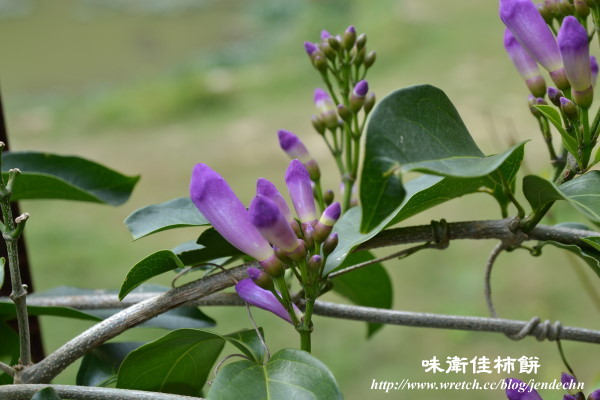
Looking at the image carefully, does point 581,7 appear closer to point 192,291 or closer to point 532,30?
point 532,30

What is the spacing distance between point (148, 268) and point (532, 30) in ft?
0.80

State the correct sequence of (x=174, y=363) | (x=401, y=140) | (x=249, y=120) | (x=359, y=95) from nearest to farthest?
(x=401, y=140) < (x=174, y=363) < (x=359, y=95) < (x=249, y=120)

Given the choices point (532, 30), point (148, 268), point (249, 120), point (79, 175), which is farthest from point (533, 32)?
point (249, 120)

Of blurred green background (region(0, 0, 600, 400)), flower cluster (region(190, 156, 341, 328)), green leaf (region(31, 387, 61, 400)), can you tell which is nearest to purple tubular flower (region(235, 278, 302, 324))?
flower cluster (region(190, 156, 341, 328))

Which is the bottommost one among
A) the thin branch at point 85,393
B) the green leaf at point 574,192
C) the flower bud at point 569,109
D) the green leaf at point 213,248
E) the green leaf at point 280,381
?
the green leaf at point 280,381

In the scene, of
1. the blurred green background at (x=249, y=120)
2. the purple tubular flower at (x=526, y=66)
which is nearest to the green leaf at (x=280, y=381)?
the purple tubular flower at (x=526, y=66)

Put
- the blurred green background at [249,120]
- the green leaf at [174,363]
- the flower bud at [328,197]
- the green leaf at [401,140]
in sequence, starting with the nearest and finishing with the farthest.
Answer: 1. the green leaf at [401,140]
2. the green leaf at [174,363]
3. the flower bud at [328,197]
4. the blurred green background at [249,120]

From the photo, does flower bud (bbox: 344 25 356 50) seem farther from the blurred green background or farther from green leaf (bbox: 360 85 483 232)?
the blurred green background

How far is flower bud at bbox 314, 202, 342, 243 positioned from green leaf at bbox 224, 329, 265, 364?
0.22 ft

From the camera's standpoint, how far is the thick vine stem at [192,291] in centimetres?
37

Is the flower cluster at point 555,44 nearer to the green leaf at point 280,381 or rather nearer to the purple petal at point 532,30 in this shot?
the purple petal at point 532,30

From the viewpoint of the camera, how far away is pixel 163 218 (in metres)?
0.42

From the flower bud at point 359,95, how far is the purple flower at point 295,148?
6 centimetres

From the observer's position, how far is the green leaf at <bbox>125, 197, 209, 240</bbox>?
0.40 meters
